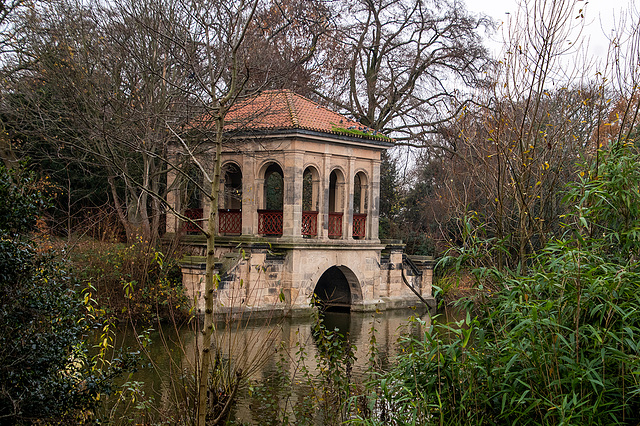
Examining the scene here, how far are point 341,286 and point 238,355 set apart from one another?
11.8 metres

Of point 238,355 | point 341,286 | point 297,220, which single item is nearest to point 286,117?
point 297,220

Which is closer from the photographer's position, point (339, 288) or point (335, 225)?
point (335, 225)

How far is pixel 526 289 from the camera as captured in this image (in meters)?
5.20

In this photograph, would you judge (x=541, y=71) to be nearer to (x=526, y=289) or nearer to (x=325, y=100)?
(x=526, y=289)

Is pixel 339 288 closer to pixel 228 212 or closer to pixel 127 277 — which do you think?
pixel 228 212

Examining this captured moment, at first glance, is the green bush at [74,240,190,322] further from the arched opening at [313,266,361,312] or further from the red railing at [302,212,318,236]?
the arched opening at [313,266,361,312]

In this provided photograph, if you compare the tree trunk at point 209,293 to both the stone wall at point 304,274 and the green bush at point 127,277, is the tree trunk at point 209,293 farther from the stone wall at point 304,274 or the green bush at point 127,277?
the stone wall at point 304,274

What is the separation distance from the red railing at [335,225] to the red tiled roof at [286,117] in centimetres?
235

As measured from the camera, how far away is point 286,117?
17.6 m

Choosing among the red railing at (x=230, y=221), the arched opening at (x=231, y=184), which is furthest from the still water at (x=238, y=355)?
the arched opening at (x=231, y=184)

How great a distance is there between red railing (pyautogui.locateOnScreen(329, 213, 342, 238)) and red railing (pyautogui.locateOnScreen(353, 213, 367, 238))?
597 mm

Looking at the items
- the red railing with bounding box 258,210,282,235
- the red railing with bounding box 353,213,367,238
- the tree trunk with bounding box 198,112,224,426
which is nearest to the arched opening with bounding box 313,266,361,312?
the red railing with bounding box 353,213,367,238

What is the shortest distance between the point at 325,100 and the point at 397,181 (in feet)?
14.7

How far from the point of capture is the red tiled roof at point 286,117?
16953 mm
